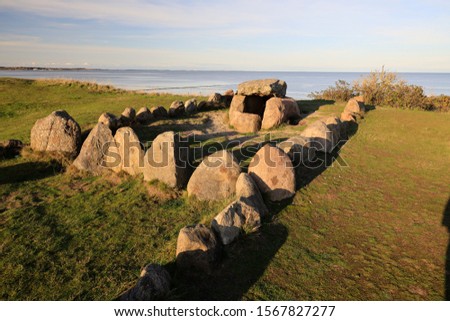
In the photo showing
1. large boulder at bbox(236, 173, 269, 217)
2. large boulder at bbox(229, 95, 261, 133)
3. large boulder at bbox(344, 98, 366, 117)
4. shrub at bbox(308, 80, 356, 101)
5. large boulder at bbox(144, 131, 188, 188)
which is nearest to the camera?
large boulder at bbox(236, 173, 269, 217)

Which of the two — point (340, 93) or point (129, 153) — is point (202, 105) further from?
point (340, 93)

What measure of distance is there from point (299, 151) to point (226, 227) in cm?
604

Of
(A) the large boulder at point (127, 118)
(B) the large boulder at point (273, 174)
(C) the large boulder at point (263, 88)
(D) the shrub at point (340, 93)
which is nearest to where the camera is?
(B) the large boulder at point (273, 174)

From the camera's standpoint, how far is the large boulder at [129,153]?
37.6ft

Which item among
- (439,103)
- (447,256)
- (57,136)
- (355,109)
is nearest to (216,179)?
(447,256)

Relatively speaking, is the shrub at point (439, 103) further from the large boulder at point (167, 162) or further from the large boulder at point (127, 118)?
the large boulder at point (167, 162)

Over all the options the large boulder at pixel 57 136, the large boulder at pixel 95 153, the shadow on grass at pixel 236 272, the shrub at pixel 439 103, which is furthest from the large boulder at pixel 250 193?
the shrub at pixel 439 103

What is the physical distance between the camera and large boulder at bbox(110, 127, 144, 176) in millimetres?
11453

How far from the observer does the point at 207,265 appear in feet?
20.5

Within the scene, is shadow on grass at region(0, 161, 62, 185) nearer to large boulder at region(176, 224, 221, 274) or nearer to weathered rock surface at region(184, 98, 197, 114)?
large boulder at region(176, 224, 221, 274)

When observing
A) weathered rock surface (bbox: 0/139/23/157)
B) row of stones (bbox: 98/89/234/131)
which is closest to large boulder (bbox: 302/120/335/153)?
row of stones (bbox: 98/89/234/131)

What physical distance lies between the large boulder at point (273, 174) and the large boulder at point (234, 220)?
172cm

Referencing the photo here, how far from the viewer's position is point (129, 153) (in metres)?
11.6

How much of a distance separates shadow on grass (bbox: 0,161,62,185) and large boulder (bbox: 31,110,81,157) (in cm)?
67
